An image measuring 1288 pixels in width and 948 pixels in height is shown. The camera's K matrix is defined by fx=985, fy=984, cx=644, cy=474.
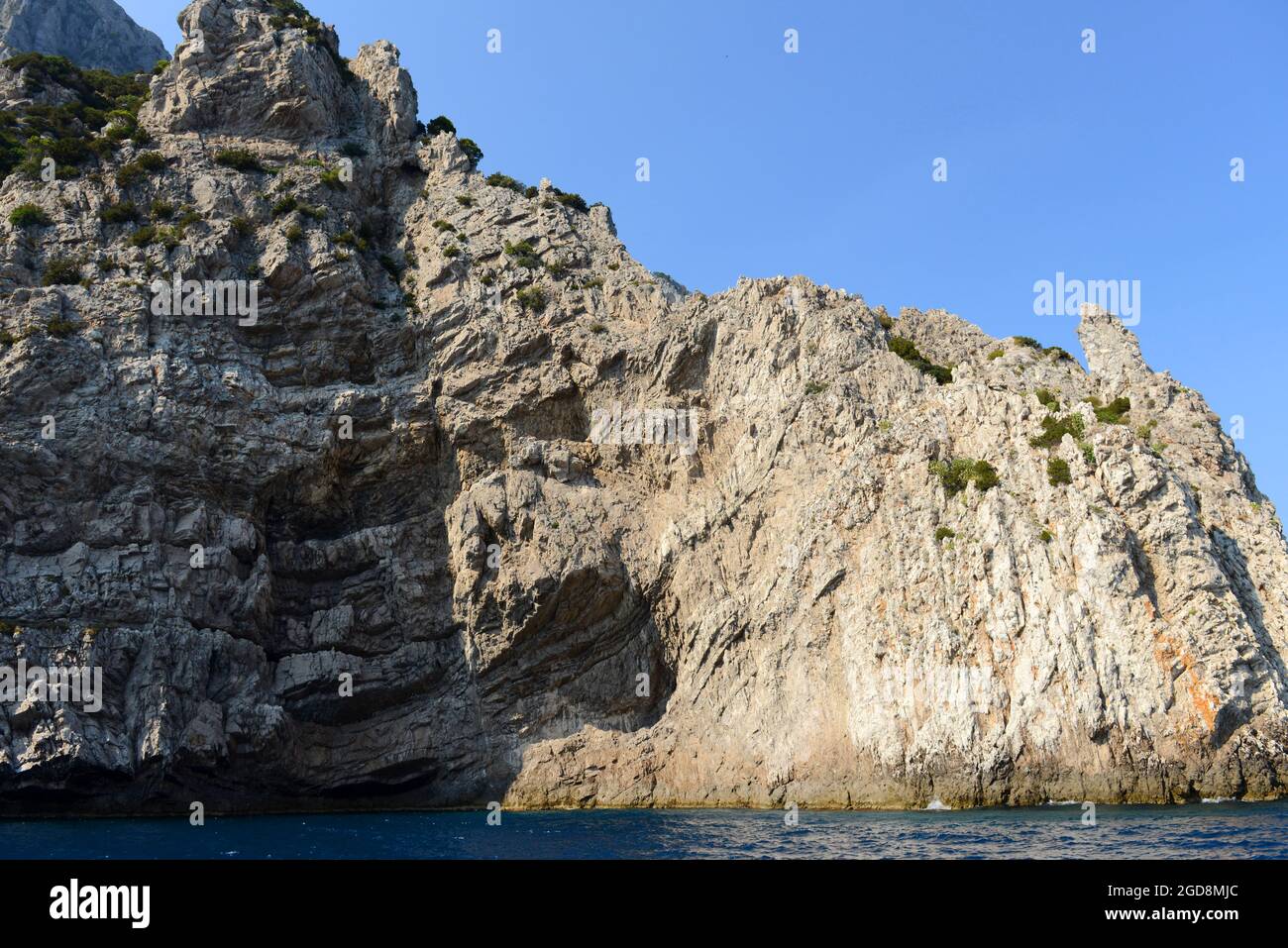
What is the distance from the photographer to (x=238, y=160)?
56.2 m

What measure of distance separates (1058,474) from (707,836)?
2043cm

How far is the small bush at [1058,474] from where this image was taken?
38.1 meters

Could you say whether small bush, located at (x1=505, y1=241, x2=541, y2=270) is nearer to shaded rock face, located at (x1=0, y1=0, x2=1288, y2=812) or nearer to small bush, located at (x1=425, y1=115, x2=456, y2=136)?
shaded rock face, located at (x1=0, y1=0, x2=1288, y2=812)

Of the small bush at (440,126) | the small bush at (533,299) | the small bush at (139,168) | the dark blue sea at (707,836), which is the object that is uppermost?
the small bush at (440,126)

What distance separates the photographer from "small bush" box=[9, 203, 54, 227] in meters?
48.8

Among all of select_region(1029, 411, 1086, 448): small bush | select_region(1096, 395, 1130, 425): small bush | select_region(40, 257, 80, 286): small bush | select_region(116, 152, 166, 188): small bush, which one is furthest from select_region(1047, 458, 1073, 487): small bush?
select_region(116, 152, 166, 188): small bush

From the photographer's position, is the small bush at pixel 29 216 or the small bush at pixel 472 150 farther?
the small bush at pixel 472 150

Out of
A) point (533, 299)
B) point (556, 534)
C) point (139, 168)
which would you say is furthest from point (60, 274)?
point (556, 534)

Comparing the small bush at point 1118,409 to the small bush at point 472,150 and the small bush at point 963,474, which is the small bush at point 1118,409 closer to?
the small bush at point 963,474

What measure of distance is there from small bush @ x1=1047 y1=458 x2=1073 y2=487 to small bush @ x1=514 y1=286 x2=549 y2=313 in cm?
2739

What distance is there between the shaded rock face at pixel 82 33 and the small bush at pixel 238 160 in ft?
142

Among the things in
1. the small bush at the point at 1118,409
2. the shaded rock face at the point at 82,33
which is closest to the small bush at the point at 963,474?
the small bush at the point at 1118,409

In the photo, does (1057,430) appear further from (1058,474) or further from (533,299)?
(533,299)
